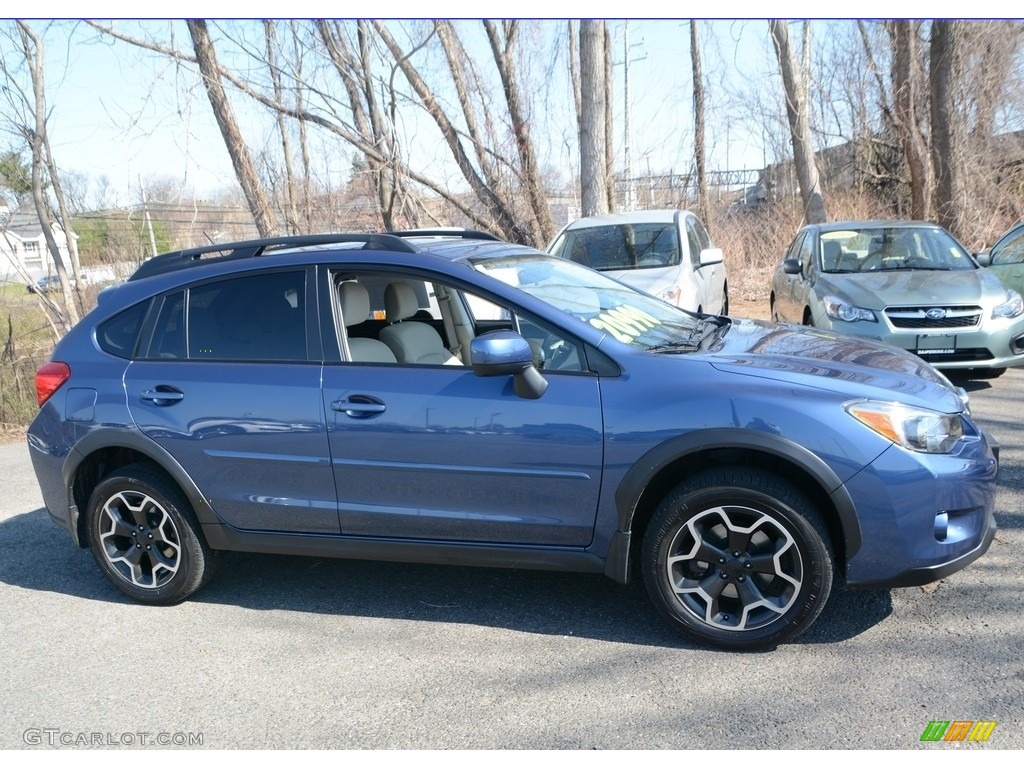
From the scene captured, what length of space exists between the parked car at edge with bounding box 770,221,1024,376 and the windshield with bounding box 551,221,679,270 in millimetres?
1274

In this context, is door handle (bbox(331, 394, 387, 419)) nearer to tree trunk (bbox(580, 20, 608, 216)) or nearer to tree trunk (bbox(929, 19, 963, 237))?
tree trunk (bbox(580, 20, 608, 216))

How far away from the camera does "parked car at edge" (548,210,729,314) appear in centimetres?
876

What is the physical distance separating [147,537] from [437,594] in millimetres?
1509

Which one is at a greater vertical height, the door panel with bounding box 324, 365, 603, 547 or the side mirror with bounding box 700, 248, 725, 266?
the side mirror with bounding box 700, 248, 725, 266


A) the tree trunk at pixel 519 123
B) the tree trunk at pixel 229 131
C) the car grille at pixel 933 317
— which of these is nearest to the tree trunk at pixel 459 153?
the tree trunk at pixel 519 123

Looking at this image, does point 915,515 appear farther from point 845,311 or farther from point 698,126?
point 698,126

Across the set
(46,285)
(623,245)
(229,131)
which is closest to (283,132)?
(229,131)

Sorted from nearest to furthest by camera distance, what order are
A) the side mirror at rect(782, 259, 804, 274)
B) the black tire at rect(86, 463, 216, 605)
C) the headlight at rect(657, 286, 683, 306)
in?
1. the black tire at rect(86, 463, 216, 605)
2. the headlight at rect(657, 286, 683, 306)
3. the side mirror at rect(782, 259, 804, 274)

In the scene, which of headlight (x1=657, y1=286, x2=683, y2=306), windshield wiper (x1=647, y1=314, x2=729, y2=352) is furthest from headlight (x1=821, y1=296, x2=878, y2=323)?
windshield wiper (x1=647, y1=314, x2=729, y2=352)

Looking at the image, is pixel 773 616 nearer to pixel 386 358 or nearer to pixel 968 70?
pixel 386 358

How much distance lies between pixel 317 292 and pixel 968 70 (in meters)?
16.3

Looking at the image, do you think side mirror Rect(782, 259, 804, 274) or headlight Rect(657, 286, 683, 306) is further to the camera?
side mirror Rect(782, 259, 804, 274)

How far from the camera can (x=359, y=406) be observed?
154 inches

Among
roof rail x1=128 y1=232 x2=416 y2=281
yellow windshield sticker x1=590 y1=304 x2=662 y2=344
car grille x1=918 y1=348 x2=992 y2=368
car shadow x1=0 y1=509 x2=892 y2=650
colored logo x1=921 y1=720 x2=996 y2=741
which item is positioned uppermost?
roof rail x1=128 y1=232 x2=416 y2=281
